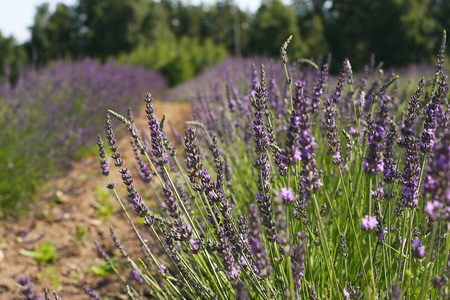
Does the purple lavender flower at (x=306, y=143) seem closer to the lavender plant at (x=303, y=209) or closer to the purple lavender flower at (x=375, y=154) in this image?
the lavender plant at (x=303, y=209)

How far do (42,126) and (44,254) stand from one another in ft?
6.59

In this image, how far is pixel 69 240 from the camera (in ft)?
11.4

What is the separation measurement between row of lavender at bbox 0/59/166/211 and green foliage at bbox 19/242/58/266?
1.89ft

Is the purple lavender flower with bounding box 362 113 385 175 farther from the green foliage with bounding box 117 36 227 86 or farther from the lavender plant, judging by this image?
Answer: the green foliage with bounding box 117 36 227 86

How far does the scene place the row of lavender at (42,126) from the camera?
392cm

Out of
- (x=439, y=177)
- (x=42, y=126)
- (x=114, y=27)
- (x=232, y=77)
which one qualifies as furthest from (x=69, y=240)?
(x=114, y=27)

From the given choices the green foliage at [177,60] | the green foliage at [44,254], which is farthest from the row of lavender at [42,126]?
the green foliage at [177,60]

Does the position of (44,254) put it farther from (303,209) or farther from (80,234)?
(303,209)

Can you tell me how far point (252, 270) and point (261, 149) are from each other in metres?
0.42

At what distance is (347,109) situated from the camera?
8.96 ft

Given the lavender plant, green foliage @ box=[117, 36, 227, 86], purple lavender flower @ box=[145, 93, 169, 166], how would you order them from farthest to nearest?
green foliage @ box=[117, 36, 227, 86], purple lavender flower @ box=[145, 93, 169, 166], the lavender plant

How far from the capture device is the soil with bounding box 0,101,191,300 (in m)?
2.73

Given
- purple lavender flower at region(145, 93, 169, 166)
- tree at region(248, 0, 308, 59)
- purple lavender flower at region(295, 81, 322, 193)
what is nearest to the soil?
purple lavender flower at region(145, 93, 169, 166)

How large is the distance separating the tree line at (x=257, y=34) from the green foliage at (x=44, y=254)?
37.2 ft
